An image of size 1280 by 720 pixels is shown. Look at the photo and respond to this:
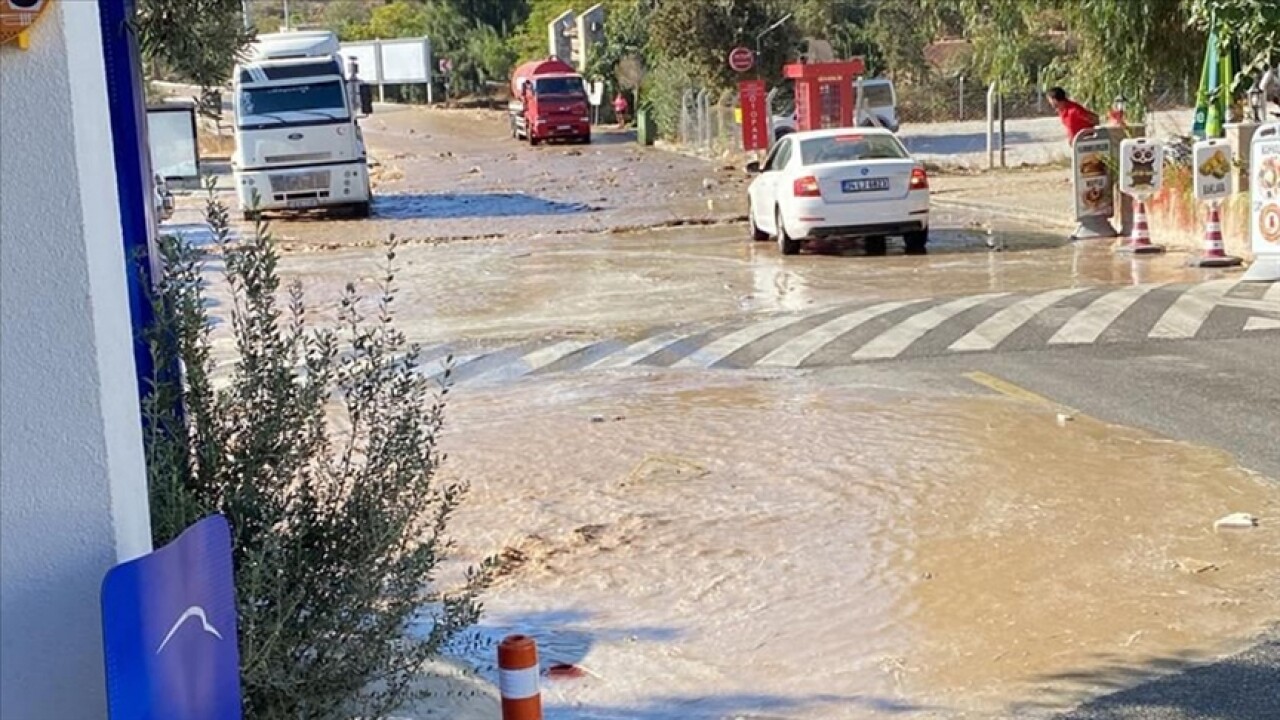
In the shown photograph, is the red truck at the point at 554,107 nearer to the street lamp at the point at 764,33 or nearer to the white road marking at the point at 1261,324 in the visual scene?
the street lamp at the point at 764,33

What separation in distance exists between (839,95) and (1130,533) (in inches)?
1183

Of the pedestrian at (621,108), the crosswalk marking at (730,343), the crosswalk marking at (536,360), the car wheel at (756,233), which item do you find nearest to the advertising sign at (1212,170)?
the crosswalk marking at (730,343)

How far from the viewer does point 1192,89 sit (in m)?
23.0

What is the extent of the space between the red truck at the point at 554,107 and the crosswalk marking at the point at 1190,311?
39.5 meters

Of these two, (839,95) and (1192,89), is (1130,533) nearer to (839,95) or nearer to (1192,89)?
(1192,89)

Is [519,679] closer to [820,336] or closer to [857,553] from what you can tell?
[857,553]

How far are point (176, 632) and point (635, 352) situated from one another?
10209 mm

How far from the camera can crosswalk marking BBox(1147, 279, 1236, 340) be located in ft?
42.4

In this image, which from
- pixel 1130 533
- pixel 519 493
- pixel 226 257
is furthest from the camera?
pixel 519 493

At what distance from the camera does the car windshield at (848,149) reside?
2027 cm

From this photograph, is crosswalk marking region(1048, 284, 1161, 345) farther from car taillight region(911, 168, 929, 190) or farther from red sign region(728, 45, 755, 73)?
red sign region(728, 45, 755, 73)

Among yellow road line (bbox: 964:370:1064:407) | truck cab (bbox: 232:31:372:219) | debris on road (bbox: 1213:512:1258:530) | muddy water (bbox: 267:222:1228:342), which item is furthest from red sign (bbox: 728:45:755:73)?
debris on road (bbox: 1213:512:1258:530)

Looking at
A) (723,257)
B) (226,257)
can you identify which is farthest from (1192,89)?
(226,257)

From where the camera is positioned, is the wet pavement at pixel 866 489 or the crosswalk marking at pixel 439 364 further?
the crosswalk marking at pixel 439 364
